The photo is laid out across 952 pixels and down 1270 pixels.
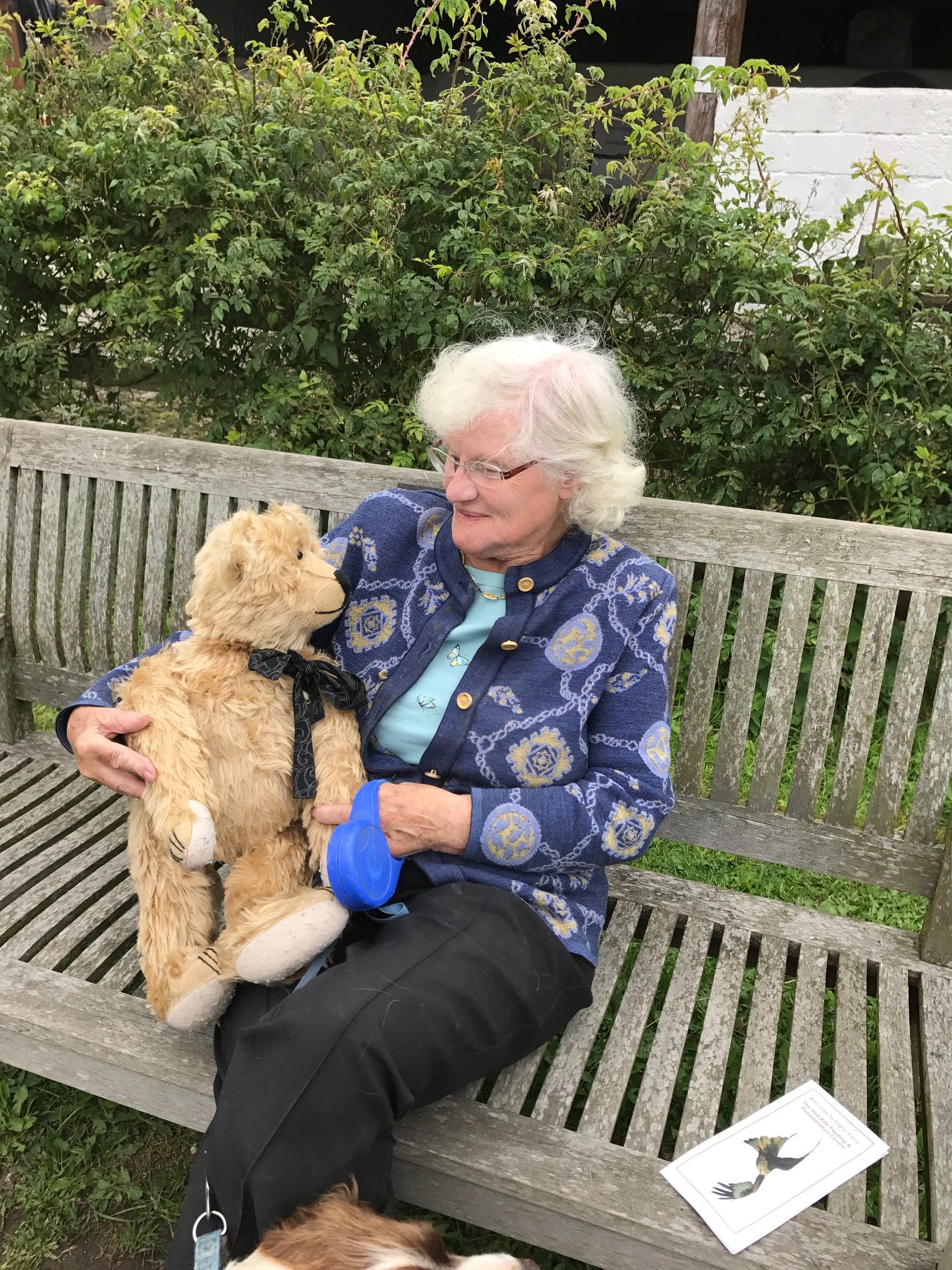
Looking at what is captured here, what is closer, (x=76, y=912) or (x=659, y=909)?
(x=76, y=912)

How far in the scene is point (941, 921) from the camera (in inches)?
86.7

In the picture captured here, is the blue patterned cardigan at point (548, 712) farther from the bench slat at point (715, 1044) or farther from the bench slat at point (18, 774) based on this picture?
the bench slat at point (18, 774)

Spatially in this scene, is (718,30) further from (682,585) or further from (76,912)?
(76,912)

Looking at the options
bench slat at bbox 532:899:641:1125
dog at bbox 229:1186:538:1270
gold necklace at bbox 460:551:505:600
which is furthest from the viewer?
gold necklace at bbox 460:551:505:600

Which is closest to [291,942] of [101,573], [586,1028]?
[586,1028]

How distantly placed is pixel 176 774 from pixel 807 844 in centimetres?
154

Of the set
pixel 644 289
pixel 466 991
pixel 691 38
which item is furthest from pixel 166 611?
pixel 691 38

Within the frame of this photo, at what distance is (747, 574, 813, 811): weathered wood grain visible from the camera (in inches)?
89.8

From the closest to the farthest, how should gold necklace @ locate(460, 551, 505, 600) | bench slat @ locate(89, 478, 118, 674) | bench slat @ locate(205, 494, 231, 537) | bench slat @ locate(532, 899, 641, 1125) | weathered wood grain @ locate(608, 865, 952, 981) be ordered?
bench slat @ locate(532, 899, 641, 1125), gold necklace @ locate(460, 551, 505, 600), weathered wood grain @ locate(608, 865, 952, 981), bench slat @ locate(205, 494, 231, 537), bench slat @ locate(89, 478, 118, 674)

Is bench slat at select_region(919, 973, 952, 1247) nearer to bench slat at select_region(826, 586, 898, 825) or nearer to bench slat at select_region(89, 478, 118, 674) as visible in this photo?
bench slat at select_region(826, 586, 898, 825)

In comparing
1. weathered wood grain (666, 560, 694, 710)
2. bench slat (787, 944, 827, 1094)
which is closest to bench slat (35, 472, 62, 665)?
weathered wood grain (666, 560, 694, 710)

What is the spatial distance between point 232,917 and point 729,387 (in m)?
2.48

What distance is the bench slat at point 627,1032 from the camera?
5.86 ft

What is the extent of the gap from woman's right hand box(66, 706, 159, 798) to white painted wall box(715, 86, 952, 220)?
4.39 metres
